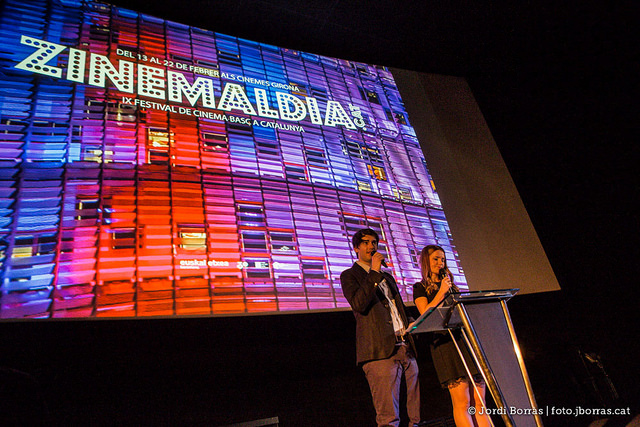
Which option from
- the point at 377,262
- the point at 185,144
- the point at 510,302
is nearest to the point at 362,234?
the point at 377,262

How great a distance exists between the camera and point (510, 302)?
2.96m

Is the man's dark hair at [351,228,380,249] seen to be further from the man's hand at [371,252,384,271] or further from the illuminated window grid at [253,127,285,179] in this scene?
the illuminated window grid at [253,127,285,179]

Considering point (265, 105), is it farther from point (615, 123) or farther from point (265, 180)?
point (615, 123)

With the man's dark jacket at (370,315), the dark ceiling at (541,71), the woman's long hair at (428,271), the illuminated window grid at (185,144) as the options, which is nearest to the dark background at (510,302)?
the dark ceiling at (541,71)

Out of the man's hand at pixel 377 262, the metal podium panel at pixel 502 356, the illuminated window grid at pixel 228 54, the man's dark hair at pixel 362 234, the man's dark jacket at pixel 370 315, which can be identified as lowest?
the metal podium panel at pixel 502 356

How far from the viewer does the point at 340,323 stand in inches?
90.9

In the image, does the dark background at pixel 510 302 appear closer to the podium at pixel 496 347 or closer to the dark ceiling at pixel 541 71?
the dark ceiling at pixel 541 71

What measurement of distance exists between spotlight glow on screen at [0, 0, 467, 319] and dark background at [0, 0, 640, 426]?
20 cm

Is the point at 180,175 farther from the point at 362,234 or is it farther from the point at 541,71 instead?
the point at 541,71

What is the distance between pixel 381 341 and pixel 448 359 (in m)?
0.35

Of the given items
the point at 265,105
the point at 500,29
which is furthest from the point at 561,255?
the point at 265,105

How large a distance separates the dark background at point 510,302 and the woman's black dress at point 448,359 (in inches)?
22.2

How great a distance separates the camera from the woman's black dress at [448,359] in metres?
1.74

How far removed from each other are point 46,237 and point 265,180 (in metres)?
1.17
